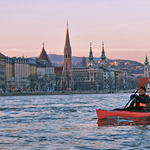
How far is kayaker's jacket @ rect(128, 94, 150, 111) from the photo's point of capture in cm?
2558

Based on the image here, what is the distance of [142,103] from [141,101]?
0.77 ft

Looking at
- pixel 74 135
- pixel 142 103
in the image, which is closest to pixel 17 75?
pixel 142 103

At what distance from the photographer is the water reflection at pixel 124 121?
25.1 meters

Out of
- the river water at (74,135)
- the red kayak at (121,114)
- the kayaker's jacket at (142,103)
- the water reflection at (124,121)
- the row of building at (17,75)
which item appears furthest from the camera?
the row of building at (17,75)

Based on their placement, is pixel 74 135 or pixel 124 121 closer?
pixel 74 135

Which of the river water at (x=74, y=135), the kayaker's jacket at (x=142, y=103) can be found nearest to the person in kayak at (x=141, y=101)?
the kayaker's jacket at (x=142, y=103)

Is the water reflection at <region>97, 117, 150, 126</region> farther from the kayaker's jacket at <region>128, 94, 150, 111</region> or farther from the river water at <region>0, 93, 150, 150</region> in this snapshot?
the kayaker's jacket at <region>128, 94, 150, 111</region>

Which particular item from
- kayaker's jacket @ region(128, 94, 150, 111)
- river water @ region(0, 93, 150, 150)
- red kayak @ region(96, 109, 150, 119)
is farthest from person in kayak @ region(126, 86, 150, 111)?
river water @ region(0, 93, 150, 150)

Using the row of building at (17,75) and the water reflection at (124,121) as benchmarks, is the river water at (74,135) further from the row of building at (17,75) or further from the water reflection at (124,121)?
the row of building at (17,75)

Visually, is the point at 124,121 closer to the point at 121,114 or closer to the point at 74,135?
the point at 121,114

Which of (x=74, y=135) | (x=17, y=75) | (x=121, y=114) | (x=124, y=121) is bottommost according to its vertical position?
(x=74, y=135)

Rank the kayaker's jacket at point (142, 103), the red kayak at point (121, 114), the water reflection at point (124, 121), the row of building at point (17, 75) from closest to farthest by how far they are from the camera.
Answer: the water reflection at point (124, 121) → the red kayak at point (121, 114) → the kayaker's jacket at point (142, 103) → the row of building at point (17, 75)

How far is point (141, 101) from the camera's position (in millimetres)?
25875

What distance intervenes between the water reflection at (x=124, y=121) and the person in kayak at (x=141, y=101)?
30.8 inches
